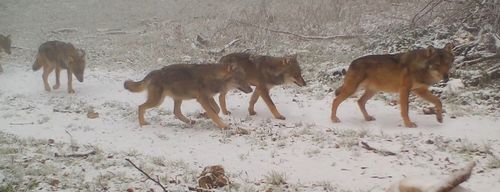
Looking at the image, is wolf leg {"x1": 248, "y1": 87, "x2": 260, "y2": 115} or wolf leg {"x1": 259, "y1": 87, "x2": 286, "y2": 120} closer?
wolf leg {"x1": 259, "y1": 87, "x2": 286, "y2": 120}

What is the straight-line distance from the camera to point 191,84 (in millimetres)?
8906

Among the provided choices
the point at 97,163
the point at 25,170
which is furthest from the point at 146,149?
the point at 25,170

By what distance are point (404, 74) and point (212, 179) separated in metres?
4.41

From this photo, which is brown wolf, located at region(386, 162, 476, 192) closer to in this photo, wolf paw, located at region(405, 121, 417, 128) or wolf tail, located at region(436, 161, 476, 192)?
wolf tail, located at region(436, 161, 476, 192)

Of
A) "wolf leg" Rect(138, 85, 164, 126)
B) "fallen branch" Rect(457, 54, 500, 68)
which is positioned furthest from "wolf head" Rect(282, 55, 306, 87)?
"fallen branch" Rect(457, 54, 500, 68)

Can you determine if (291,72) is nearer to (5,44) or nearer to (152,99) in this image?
(152,99)

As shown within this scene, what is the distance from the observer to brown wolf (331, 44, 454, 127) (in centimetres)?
801

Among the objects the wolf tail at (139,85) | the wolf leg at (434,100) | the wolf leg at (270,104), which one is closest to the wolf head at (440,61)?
the wolf leg at (434,100)

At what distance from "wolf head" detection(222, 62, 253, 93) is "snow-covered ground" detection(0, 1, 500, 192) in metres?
0.67

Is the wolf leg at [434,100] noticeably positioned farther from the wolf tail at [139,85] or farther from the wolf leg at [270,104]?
the wolf tail at [139,85]

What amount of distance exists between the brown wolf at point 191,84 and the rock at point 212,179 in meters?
3.17

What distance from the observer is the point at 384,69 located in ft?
27.3

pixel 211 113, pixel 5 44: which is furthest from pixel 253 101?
pixel 5 44

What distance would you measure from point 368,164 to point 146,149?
344 cm
